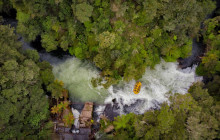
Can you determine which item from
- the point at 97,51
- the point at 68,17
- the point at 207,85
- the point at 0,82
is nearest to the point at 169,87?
the point at 207,85

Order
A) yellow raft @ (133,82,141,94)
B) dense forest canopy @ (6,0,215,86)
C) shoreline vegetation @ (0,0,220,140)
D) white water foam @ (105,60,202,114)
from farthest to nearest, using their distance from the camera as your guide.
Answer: yellow raft @ (133,82,141,94) < white water foam @ (105,60,202,114) < dense forest canopy @ (6,0,215,86) < shoreline vegetation @ (0,0,220,140)

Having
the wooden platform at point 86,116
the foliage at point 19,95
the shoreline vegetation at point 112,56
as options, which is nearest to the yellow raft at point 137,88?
the shoreline vegetation at point 112,56

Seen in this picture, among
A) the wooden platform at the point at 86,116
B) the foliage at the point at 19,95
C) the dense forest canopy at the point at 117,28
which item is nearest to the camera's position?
the foliage at the point at 19,95

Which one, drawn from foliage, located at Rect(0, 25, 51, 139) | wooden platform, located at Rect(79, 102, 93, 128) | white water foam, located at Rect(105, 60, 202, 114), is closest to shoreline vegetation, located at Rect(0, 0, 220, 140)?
foliage, located at Rect(0, 25, 51, 139)

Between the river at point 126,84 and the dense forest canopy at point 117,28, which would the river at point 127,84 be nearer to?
the river at point 126,84

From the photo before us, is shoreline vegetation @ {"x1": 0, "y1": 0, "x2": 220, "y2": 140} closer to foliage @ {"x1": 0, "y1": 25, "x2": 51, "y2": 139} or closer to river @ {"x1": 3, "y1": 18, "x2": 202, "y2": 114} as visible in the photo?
foliage @ {"x1": 0, "y1": 25, "x2": 51, "y2": 139}

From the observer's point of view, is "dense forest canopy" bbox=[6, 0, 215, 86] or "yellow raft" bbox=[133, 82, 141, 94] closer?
"dense forest canopy" bbox=[6, 0, 215, 86]

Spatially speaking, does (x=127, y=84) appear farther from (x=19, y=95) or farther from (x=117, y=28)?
(x=19, y=95)
